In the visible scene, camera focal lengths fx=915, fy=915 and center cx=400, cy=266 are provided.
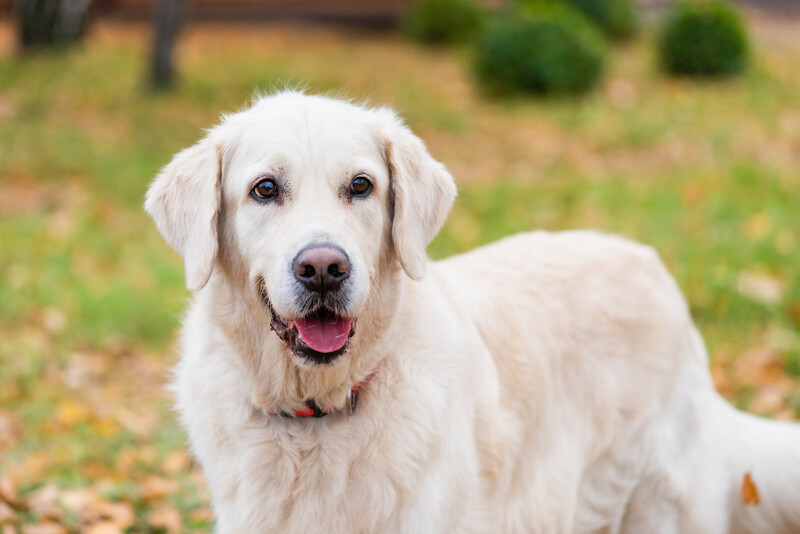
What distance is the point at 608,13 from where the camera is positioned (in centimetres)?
1822

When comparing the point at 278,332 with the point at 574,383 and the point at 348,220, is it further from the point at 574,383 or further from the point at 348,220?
the point at 574,383

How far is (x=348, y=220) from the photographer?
9.29ft

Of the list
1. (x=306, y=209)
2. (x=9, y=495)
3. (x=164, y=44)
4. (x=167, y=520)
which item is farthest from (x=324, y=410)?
(x=164, y=44)

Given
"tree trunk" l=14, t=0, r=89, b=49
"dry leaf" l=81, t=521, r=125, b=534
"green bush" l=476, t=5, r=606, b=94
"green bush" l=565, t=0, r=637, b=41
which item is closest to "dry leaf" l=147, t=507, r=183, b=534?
"dry leaf" l=81, t=521, r=125, b=534

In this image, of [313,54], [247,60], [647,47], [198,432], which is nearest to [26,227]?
[198,432]

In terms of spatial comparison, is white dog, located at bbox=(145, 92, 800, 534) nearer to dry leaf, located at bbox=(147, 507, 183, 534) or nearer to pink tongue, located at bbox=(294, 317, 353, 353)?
pink tongue, located at bbox=(294, 317, 353, 353)

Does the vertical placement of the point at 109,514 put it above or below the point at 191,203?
below

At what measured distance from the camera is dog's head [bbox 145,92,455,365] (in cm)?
270

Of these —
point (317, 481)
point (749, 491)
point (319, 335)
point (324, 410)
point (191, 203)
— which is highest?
point (191, 203)

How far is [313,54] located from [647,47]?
6565 millimetres

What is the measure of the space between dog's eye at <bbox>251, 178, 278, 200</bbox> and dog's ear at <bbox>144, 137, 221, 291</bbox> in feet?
0.51

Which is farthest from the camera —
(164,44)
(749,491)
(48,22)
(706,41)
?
(48,22)

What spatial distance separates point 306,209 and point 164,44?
39.7ft

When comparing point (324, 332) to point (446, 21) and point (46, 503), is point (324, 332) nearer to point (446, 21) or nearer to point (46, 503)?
Result: point (46, 503)
